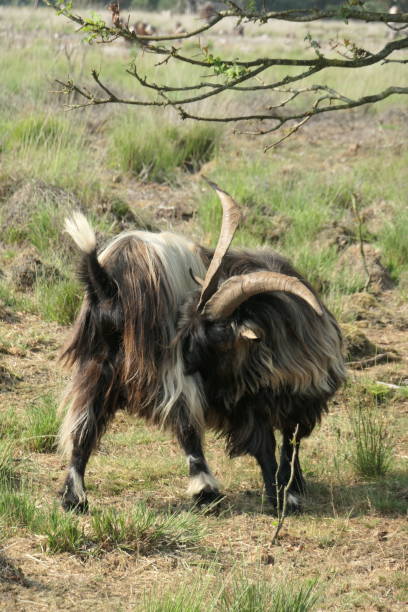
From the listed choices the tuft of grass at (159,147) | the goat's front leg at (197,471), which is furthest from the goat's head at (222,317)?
the tuft of grass at (159,147)

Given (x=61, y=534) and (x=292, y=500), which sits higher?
(x=61, y=534)

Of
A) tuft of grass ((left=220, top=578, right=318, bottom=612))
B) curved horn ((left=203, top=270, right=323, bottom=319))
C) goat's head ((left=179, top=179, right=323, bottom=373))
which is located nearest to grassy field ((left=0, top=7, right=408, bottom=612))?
tuft of grass ((left=220, top=578, right=318, bottom=612))

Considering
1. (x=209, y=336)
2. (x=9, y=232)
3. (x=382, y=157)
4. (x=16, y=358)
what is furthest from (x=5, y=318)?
(x=382, y=157)

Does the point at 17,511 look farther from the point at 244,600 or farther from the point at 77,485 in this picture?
the point at 244,600

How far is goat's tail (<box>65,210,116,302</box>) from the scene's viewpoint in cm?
521

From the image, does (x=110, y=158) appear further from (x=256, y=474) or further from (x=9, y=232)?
(x=256, y=474)

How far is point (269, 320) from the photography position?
545 centimetres

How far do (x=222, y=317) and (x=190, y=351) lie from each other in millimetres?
265

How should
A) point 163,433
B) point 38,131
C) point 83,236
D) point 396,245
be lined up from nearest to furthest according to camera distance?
1. point 83,236
2. point 163,433
3. point 396,245
4. point 38,131

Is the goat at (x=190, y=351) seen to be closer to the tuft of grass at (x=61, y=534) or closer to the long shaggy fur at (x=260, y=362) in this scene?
the long shaggy fur at (x=260, y=362)

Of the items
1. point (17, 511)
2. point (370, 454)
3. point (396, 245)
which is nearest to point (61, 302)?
point (370, 454)

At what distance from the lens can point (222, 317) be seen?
5.32m

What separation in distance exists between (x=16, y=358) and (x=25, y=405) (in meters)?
0.95

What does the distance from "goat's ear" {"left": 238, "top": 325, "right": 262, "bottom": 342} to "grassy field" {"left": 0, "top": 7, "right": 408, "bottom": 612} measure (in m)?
0.98
